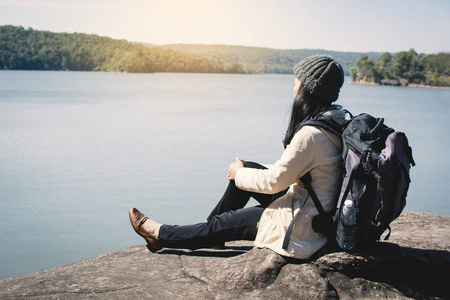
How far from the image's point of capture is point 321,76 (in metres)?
2.36

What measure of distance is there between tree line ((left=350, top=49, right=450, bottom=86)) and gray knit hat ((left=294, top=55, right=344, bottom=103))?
85819 mm

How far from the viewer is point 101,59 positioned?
313ft

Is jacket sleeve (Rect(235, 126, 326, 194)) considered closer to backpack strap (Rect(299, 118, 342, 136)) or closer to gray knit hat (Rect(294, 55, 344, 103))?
backpack strap (Rect(299, 118, 342, 136))

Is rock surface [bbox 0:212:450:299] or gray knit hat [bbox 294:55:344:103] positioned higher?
gray knit hat [bbox 294:55:344:103]

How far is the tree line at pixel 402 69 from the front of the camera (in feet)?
275

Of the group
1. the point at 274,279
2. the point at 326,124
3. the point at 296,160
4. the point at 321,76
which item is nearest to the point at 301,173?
the point at 296,160

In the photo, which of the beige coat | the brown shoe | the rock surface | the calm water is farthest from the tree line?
the beige coat

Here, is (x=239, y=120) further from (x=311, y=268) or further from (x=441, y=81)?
(x=441, y=81)

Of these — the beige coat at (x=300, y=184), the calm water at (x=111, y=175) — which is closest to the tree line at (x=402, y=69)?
the calm water at (x=111, y=175)

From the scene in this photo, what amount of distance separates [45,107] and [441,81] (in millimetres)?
74158

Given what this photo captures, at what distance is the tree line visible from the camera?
83938mm

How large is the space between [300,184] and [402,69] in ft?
302

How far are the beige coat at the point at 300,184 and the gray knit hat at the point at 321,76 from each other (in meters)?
0.11

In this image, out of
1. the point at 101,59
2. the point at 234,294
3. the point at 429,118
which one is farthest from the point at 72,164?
the point at 101,59
